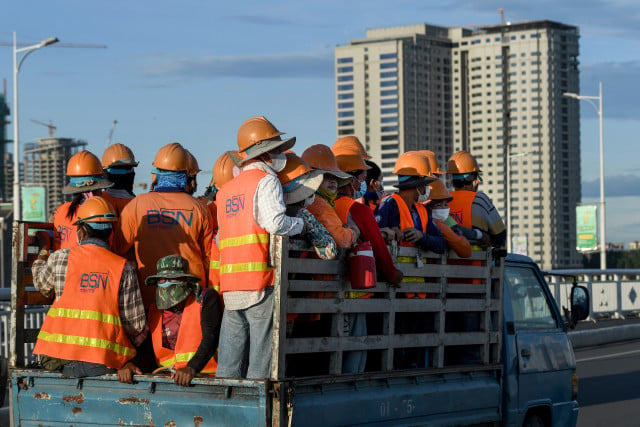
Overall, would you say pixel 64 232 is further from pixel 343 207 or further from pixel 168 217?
pixel 343 207

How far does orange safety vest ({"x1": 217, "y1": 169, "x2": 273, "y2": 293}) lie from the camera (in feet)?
19.9

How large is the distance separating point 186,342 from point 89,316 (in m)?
0.58

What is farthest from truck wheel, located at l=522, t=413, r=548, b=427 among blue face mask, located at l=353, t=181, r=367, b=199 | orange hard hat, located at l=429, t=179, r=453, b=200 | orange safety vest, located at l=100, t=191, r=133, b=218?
orange safety vest, located at l=100, t=191, r=133, b=218

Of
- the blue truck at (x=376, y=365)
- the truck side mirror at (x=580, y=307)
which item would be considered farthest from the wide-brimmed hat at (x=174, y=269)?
the truck side mirror at (x=580, y=307)

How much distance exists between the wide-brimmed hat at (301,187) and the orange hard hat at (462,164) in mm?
3126

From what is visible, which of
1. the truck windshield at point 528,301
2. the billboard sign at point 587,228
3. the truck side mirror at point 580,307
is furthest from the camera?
the billboard sign at point 587,228

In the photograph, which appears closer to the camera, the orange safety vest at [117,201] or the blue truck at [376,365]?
the blue truck at [376,365]

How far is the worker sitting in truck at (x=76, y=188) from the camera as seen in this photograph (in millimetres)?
7762

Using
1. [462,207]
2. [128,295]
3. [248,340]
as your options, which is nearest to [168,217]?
[128,295]

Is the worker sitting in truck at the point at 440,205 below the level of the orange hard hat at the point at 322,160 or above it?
below

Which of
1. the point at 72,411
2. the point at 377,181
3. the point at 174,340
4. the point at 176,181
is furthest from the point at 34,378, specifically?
the point at 377,181

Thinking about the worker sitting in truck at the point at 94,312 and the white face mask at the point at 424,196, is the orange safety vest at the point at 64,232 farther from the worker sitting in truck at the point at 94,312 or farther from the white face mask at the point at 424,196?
the white face mask at the point at 424,196

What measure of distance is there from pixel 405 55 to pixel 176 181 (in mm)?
146856

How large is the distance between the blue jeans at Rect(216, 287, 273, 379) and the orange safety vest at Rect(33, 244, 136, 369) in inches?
26.8
